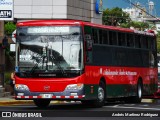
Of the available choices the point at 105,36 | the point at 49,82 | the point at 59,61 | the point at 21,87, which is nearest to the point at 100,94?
the point at 105,36

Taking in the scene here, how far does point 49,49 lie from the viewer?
87.1ft

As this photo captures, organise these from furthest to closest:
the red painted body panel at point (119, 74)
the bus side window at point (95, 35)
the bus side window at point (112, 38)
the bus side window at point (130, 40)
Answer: the bus side window at point (130, 40), the bus side window at point (112, 38), the bus side window at point (95, 35), the red painted body panel at point (119, 74)

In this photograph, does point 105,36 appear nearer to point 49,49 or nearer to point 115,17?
point 49,49

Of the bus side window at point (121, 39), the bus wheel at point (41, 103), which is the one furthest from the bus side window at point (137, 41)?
the bus wheel at point (41, 103)

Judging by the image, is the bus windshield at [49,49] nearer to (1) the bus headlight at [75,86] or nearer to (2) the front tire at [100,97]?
(1) the bus headlight at [75,86]

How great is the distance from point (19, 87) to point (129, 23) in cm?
10629

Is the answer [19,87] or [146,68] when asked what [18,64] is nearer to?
[19,87]

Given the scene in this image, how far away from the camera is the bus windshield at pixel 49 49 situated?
86.3ft

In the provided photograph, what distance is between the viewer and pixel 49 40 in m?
26.6

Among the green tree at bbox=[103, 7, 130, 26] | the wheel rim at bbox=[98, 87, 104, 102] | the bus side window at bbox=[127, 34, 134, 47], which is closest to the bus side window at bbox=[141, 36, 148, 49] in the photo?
the bus side window at bbox=[127, 34, 134, 47]

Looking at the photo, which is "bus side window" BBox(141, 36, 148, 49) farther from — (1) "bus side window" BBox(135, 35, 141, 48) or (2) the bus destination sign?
(2) the bus destination sign

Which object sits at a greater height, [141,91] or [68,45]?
[68,45]

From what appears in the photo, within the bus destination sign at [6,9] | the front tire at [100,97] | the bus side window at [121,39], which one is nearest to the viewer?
the front tire at [100,97]

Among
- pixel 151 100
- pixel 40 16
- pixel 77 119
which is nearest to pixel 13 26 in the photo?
pixel 40 16
